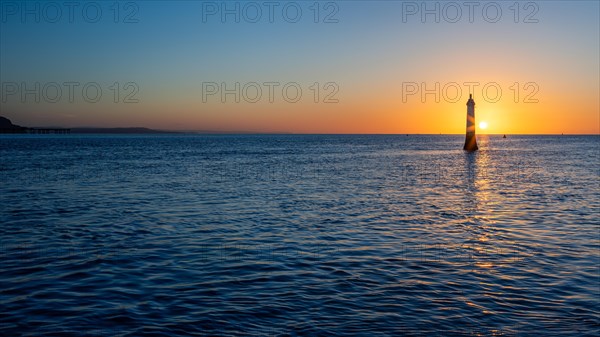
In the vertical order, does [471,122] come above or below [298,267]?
above

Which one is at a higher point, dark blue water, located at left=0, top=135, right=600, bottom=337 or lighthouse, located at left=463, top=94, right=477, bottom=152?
lighthouse, located at left=463, top=94, right=477, bottom=152

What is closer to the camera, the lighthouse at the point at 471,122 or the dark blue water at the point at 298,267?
the dark blue water at the point at 298,267

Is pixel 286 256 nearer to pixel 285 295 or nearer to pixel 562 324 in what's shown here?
pixel 285 295

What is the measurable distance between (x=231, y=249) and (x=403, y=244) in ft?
16.5

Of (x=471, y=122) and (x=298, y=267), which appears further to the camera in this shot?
(x=471, y=122)

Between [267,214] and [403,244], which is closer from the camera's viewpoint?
[403,244]

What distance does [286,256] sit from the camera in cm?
1434

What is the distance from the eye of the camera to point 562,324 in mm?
9086

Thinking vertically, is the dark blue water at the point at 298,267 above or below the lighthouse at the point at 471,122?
below

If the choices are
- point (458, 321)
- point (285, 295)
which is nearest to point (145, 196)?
point (285, 295)

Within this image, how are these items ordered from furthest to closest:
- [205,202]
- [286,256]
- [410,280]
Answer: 1. [205,202]
2. [286,256]
3. [410,280]

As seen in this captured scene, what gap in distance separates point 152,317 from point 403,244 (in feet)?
28.4

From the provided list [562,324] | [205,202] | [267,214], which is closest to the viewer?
[562,324]

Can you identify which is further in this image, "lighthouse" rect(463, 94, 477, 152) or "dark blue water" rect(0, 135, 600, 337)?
"lighthouse" rect(463, 94, 477, 152)
